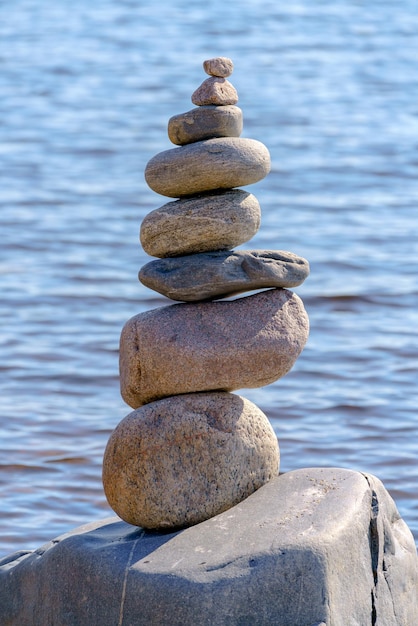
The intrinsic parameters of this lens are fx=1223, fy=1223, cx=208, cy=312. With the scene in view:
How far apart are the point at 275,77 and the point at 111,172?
5002 mm

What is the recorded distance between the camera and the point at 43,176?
1496 centimetres

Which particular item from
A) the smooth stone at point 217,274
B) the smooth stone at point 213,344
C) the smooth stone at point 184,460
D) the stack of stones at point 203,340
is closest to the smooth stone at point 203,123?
the stack of stones at point 203,340

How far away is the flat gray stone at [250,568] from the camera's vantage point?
4.67 m

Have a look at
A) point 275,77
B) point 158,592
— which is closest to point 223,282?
point 158,592

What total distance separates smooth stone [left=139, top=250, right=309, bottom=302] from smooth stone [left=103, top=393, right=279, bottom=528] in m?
0.46

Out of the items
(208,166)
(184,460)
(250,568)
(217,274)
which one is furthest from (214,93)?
(250,568)

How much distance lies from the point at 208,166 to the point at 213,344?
76 centimetres

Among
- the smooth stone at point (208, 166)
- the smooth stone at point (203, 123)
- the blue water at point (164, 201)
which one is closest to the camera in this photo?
the smooth stone at point (208, 166)

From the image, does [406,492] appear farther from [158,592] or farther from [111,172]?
[111,172]

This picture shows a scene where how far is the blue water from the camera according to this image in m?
8.16

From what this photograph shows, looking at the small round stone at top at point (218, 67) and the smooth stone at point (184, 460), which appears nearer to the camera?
the smooth stone at point (184, 460)

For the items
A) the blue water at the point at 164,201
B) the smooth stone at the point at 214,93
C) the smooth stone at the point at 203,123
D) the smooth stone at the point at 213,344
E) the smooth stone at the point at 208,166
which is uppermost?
the smooth stone at the point at 214,93

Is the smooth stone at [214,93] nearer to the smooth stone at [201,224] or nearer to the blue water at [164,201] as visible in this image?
the smooth stone at [201,224]

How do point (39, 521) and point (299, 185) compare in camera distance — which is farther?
point (299, 185)
